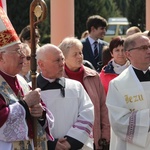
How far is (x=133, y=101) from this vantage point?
17.6ft

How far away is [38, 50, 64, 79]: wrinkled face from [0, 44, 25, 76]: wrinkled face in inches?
30.4

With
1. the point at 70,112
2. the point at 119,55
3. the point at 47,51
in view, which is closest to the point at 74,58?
the point at 47,51

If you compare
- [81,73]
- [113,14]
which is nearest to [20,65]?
[81,73]

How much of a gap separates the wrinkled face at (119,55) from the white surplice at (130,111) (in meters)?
1.52

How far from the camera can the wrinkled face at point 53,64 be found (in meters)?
5.34

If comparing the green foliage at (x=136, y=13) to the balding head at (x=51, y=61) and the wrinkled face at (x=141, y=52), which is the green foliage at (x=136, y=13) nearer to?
the wrinkled face at (x=141, y=52)

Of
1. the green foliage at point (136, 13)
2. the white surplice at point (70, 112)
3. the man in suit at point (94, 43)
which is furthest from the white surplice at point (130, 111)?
the green foliage at point (136, 13)

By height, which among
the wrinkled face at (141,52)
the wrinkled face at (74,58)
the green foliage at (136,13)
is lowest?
the green foliage at (136,13)

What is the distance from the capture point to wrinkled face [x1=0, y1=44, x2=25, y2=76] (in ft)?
14.9

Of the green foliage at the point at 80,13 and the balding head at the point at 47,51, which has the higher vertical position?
the balding head at the point at 47,51

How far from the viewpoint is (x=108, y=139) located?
20.7 ft

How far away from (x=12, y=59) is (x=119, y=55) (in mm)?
2715

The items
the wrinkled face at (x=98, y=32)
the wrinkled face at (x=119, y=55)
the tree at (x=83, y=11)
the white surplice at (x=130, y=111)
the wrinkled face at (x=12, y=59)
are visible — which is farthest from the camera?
the tree at (x=83, y=11)

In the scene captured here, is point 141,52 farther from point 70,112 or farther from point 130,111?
point 70,112
